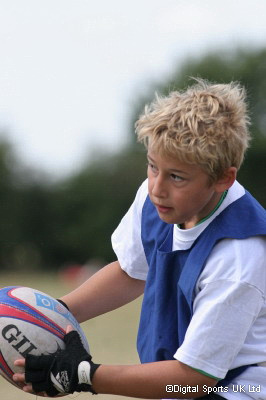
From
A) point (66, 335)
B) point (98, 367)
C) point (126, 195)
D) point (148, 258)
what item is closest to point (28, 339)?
point (66, 335)

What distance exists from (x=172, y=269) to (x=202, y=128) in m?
0.69

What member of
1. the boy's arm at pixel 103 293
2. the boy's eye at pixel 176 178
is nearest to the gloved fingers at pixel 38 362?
the boy's arm at pixel 103 293

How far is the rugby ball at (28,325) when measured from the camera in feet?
13.1

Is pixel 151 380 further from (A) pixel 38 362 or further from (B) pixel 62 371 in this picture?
(A) pixel 38 362

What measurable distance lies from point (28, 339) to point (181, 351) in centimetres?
79

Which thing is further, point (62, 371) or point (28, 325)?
point (28, 325)

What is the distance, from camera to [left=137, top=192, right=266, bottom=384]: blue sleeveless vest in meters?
3.69

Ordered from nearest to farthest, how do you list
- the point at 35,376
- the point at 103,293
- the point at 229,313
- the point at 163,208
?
the point at 229,313 → the point at 163,208 → the point at 35,376 → the point at 103,293

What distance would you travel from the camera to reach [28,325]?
161 inches

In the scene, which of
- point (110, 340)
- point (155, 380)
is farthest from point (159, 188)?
point (110, 340)

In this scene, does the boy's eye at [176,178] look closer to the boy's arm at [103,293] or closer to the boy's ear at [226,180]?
the boy's ear at [226,180]

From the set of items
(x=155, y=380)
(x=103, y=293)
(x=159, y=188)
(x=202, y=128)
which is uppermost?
(x=202, y=128)

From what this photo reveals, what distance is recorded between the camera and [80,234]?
1135 inches

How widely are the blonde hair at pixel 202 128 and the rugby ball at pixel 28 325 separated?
98 cm
